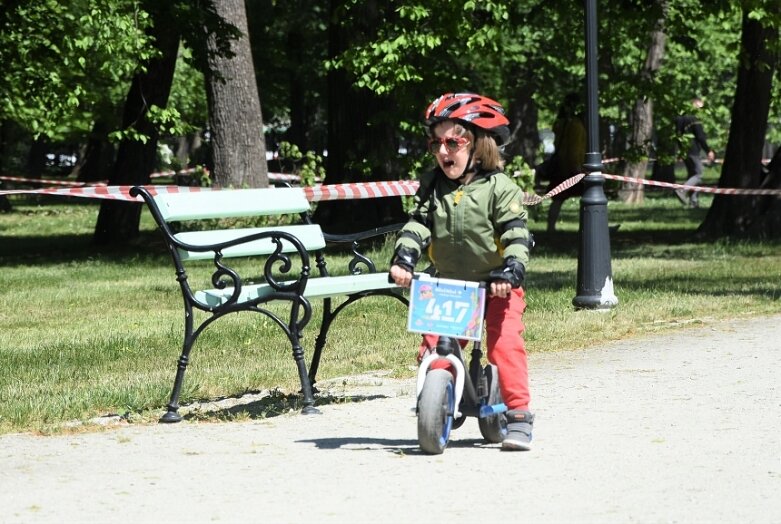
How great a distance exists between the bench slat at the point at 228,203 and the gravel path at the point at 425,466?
110cm

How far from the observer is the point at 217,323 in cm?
1119

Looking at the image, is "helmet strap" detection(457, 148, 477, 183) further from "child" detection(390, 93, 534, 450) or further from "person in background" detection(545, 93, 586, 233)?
"person in background" detection(545, 93, 586, 233)

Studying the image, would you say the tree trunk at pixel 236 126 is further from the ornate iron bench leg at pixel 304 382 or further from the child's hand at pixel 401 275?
the child's hand at pixel 401 275

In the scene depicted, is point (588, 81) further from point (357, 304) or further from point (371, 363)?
point (371, 363)

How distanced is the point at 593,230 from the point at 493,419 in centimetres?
535

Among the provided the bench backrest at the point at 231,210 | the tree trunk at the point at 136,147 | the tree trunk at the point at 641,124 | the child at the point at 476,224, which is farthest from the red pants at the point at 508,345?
the tree trunk at the point at 641,124

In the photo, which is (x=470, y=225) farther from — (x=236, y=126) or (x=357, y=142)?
(x=236, y=126)

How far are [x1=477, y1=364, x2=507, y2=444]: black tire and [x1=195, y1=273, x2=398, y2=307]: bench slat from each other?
1122 mm

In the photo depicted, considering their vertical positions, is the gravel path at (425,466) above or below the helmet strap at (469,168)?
below

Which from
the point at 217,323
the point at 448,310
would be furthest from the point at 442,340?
the point at 217,323

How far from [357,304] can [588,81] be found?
261 centimetres

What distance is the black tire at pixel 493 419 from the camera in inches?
246

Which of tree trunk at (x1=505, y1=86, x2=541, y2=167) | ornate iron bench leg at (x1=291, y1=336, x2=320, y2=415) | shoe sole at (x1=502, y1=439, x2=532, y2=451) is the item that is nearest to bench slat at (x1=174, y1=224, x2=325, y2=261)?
ornate iron bench leg at (x1=291, y1=336, x2=320, y2=415)

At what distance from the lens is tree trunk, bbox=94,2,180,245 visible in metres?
20.7
